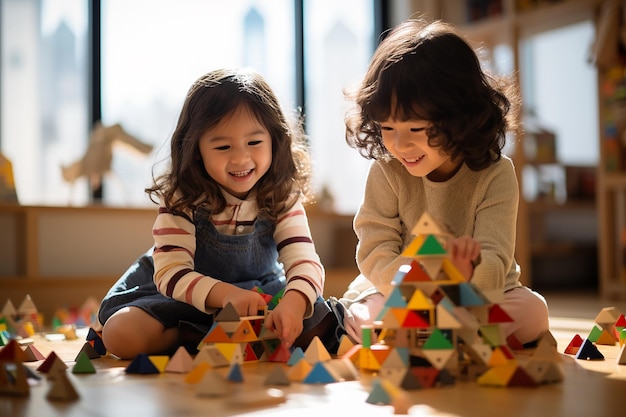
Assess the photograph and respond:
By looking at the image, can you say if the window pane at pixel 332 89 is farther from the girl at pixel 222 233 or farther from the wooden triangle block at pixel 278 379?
the wooden triangle block at pixel 278 379

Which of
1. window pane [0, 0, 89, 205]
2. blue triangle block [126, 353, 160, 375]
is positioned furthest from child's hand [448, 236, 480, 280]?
window pane [0, 0, 89, 205]

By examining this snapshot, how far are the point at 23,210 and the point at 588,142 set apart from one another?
3.18 meters

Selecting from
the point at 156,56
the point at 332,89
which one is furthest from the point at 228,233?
the point at 332,89

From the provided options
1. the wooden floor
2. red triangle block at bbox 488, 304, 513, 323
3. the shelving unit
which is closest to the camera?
the wooden floor

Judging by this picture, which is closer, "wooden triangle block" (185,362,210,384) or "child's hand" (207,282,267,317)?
"wooden triangle block" (185,362,210,384)

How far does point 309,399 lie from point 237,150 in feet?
2.08

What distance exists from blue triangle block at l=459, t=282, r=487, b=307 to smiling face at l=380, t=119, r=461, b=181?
31cm

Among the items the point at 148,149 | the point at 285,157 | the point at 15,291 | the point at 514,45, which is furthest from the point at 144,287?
the point at 514,45

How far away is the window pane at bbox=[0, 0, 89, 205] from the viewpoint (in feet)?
9.37

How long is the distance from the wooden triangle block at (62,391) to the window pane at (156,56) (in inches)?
83.6

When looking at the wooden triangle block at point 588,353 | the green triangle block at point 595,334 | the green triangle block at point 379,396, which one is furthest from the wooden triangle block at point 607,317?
the green triangle block at point 379,396

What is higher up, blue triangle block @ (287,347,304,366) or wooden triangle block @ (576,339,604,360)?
blue triangle block @ (287,347,304,366)

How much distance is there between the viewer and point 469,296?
3.39 feet

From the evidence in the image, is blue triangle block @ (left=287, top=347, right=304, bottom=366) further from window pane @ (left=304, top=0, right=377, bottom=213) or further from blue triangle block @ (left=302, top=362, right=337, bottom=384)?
window pane @ (left=304, top=0, right=377, bottom=213)
